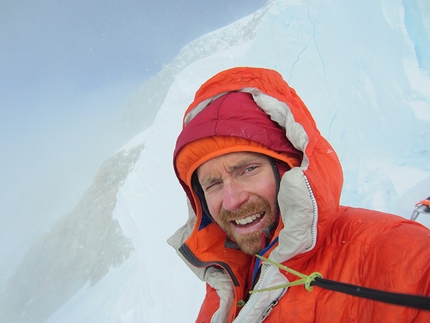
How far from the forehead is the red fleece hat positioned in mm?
38

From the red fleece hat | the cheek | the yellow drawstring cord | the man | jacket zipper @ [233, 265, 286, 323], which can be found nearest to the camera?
the man

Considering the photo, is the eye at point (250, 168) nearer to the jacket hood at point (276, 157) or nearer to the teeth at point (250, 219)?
the jacket hood at point (276, 157)

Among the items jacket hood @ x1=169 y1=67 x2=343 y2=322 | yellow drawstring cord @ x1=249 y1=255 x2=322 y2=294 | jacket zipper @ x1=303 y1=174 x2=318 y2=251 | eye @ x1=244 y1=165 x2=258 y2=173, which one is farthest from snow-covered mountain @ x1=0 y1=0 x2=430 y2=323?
jacket zipper @ x1=303 y1=174 x2=318 y2=251

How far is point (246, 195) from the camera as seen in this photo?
1.37 meters

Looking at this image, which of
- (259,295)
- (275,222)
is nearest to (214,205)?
(275,222)

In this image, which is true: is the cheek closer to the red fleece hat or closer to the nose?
the nose

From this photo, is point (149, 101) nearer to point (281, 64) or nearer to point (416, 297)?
point (281, 64)

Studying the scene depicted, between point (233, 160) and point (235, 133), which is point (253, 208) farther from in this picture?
point (235, 133)

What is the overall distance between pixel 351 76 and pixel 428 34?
4324 millimetres

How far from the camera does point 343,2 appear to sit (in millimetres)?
8055

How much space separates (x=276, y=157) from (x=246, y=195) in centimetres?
23

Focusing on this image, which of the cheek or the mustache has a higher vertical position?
the cheek

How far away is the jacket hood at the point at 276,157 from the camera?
1.04 meters

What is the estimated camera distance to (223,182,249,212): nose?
1.37m
